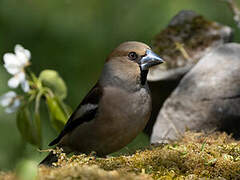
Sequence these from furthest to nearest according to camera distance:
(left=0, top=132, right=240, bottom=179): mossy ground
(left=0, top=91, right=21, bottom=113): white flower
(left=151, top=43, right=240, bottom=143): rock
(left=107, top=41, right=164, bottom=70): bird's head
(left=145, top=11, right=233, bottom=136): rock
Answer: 1. (left=145, top=11, right=233, bottom=136): rock
2. (left=151, top=43, right=240, bottom=143): rock
3. (left=107, top=41, right=164, bottom=70): bird's head
4. (left=0, top=91, right=21, bottom=113): white flower
5. (left=0, top=132, right=240, bottom=179): mossy ground

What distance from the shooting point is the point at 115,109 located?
4.03 m

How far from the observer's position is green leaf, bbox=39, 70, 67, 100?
14.1 ft

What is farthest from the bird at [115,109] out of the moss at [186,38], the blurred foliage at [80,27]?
the blurred foliage at [80,27]

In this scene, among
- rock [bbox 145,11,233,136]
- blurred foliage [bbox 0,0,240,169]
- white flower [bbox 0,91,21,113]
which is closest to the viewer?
white flower [bbox 0,91,21,113]

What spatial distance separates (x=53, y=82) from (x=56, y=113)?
1.22 ft

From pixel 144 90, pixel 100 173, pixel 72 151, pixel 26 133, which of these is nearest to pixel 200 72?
pixel 144 90

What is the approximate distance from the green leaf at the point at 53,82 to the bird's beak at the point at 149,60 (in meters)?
0.88

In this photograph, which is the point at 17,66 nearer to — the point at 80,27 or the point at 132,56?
the point at 132,56

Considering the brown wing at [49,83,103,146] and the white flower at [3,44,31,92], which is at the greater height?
the white flower at [3,44,31,92]

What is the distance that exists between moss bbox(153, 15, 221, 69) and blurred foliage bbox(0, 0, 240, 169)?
207 centimetres

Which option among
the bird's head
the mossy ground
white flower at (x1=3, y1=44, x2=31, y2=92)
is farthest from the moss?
the mossy ground

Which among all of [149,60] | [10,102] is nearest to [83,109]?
[10,102]

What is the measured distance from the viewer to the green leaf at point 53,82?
429 cm

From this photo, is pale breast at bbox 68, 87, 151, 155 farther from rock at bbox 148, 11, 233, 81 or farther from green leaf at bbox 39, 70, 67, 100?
rock at bbox 148, 11, 233, 81
